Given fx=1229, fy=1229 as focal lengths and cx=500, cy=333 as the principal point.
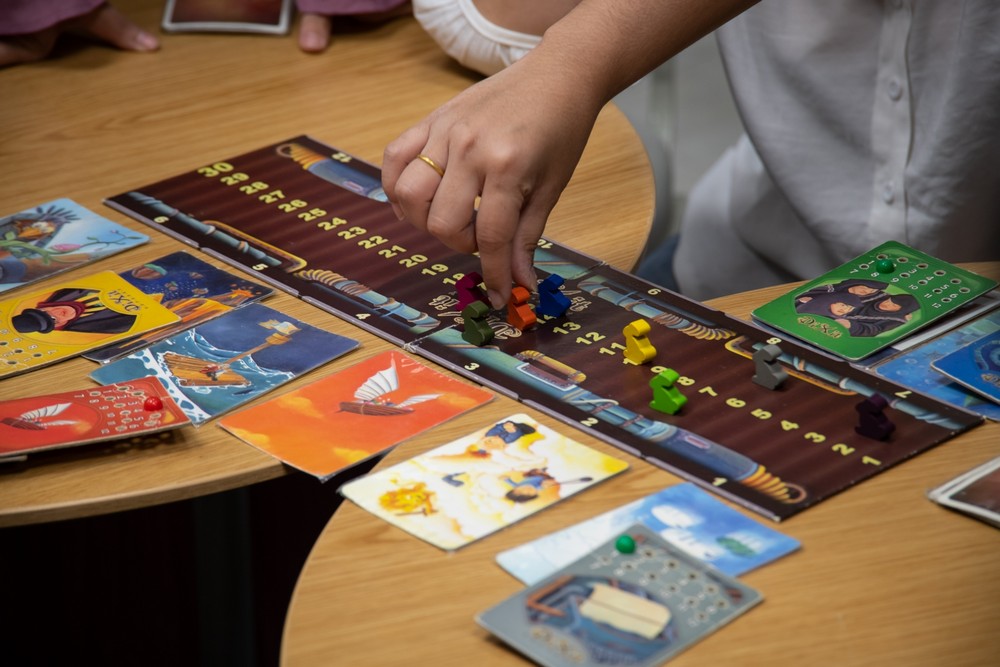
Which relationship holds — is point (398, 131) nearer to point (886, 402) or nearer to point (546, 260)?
point (546, 260)

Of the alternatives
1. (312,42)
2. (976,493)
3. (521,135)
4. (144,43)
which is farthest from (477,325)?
(144,43)

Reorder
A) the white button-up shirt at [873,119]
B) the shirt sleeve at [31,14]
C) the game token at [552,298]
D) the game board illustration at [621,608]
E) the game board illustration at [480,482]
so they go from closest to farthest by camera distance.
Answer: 1. the game board illustration at [621,608]
2. the game board illustration at [480,482]
3. the game token at [552,298]
4. the white button-up shirt at [873,119]
5. the shirt sleeve at [31,14]

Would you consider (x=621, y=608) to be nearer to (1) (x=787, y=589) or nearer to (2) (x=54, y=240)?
(1) (x=787, y=589)

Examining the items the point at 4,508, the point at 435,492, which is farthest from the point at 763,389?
the point at 4,508

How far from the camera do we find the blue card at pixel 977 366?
0.87 m

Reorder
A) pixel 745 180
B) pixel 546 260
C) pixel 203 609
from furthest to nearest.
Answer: pixel 745 180 → pixel 203 609 → pixel 546 260

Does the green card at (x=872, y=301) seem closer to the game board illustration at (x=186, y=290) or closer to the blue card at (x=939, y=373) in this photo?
the blue card at (x=939, y=373)

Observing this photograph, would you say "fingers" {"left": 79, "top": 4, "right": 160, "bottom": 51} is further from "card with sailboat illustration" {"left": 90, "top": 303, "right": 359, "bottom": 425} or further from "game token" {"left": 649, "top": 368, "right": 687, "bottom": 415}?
"game token" {"left": 649, "top": 368, "right": 687, "bottom": 415}

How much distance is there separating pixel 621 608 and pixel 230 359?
0.41 metres

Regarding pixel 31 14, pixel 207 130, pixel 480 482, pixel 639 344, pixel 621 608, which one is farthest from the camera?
pixel 31 14

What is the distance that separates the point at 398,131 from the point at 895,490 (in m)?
0.75

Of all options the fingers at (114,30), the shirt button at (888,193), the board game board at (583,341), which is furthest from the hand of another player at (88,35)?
the shirt button at (888,193)

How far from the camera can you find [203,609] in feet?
4.06

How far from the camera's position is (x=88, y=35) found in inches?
62.1
